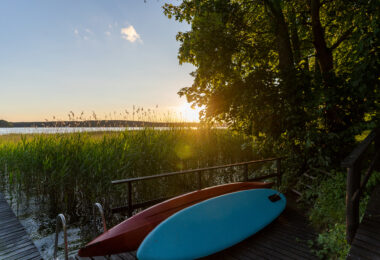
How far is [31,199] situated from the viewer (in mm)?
6168

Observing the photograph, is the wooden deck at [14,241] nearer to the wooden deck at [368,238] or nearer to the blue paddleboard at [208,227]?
the blue paddleboard at [208,227]

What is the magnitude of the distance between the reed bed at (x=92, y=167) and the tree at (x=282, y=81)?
154cm

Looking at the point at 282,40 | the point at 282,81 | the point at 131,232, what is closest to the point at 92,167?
the point at 131,232

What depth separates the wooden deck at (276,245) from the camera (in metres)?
3.05

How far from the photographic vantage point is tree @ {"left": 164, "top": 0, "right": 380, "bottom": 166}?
423 centimetres

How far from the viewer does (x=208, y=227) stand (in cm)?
326

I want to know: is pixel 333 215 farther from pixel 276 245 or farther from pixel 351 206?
pixel 276 245

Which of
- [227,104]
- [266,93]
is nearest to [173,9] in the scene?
[227,104]

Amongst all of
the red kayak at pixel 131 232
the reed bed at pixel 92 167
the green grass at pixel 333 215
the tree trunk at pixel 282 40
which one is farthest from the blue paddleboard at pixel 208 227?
the tree trunk at pixel 282 40

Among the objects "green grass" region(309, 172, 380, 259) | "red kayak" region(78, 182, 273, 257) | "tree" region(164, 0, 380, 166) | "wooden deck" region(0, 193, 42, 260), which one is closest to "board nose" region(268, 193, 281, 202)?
"green grass" region(309, 172, 380, 259)

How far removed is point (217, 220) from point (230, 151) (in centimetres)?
508

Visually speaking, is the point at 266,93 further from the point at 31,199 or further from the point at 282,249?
the point at 31,199

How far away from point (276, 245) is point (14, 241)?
4241 mm

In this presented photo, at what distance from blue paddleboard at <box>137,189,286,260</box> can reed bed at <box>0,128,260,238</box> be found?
243 cm
